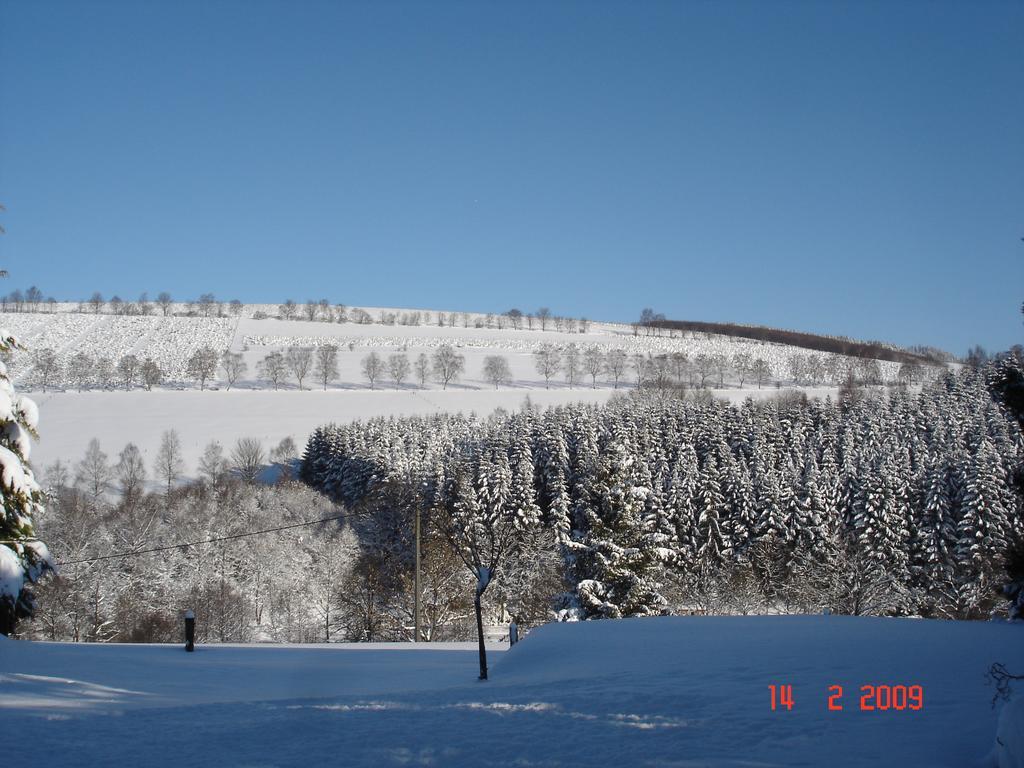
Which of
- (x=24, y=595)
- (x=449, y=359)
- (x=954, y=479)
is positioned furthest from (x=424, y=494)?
(x=449, y=359)

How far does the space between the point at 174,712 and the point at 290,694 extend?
277 centimetres

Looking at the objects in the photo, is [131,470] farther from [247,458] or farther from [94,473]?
[247,458]

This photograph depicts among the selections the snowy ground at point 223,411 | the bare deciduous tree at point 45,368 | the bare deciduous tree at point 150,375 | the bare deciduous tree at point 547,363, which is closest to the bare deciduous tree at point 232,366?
the snowy ground at point 223,411

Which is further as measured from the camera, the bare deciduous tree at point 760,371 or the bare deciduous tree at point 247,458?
the bare deciduous tree at point 760,371

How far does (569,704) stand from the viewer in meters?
7.83

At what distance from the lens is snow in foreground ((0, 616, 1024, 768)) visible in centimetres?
602

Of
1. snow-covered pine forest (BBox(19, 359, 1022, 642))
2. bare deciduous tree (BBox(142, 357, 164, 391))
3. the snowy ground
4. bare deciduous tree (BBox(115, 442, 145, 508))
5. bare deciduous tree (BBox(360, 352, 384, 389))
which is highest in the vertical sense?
bare deciduous tree (BBox(360, 352, 384, 389))

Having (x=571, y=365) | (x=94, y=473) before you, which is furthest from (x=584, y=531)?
(x=571, y=365)

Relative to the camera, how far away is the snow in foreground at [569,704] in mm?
6016

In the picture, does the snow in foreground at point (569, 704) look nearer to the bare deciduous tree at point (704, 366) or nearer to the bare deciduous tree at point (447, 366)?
the bare deciduous tree at point (447, 366)

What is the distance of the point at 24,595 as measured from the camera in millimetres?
13289

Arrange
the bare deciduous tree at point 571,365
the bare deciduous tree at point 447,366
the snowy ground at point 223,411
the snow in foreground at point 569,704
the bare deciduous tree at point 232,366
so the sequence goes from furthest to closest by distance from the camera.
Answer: the bare deciduous tree at point 571,365
the bare deciduous tree at point 447,366
the bare deciduous tree at point 232,366
the snowy ground at point 223,411
the snow in foreground at point 569,704

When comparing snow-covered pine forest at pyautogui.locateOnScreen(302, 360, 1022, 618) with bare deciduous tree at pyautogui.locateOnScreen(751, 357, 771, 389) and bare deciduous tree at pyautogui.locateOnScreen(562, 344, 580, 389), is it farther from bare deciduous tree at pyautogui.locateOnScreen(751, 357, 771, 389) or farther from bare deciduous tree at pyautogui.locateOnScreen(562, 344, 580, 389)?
bare deciduous tree at pyautogui.locateOnScreen(751, 357, 771, 389)

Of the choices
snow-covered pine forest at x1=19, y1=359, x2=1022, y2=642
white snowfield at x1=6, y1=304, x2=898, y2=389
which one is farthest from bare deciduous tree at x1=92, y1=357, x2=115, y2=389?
snow-covered pine forest at x1=19, y1=359, x2=1022, y2=642
